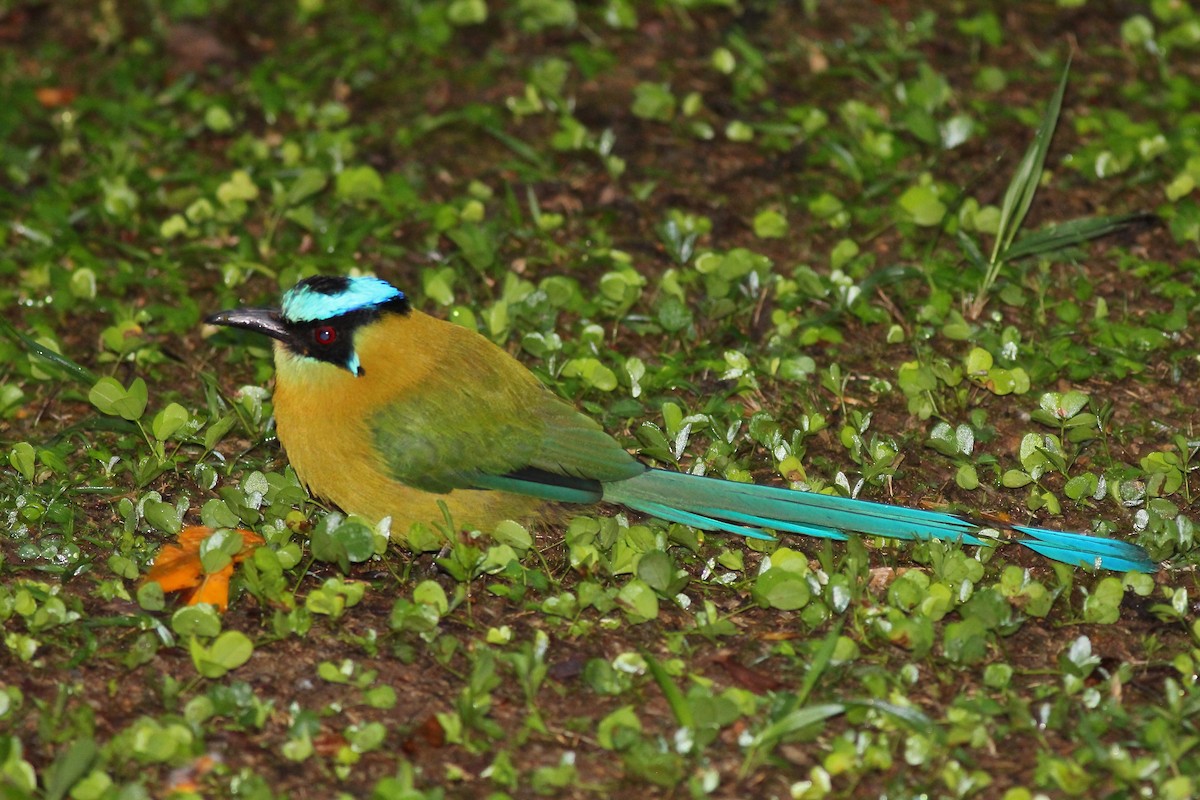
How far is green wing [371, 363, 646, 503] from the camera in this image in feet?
14.6

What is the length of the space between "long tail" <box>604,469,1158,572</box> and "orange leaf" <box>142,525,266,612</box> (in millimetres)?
1126

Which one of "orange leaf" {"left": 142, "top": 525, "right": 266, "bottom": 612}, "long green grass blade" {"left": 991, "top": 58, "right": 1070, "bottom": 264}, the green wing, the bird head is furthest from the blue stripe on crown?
"long green grass blade" {"left": 991, "top": 58, "right": 1070, "bottom": 264}

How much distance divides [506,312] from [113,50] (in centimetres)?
314

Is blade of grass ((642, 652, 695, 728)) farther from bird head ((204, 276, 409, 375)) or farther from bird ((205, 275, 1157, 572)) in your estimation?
bird head ((204, 276, 409, 375))

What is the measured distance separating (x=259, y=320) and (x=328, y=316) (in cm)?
24

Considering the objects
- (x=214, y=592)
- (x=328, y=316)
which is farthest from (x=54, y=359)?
(x=214, y=592)

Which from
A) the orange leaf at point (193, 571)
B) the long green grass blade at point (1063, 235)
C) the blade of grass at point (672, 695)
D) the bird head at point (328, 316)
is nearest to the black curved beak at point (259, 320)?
the bird head at point (328, 316)

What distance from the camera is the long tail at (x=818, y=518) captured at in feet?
14.3

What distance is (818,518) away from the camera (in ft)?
14.6

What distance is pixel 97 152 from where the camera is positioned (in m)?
6.63

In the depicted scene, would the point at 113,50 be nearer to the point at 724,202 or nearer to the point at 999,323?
the point at 724,202

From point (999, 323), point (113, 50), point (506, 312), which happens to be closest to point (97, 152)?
point (113, 50)

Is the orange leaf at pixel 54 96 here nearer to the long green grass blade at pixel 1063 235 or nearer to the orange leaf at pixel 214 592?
the orange leaf at pixel 214 592

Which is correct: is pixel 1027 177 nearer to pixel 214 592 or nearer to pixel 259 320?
pixel 259 320
